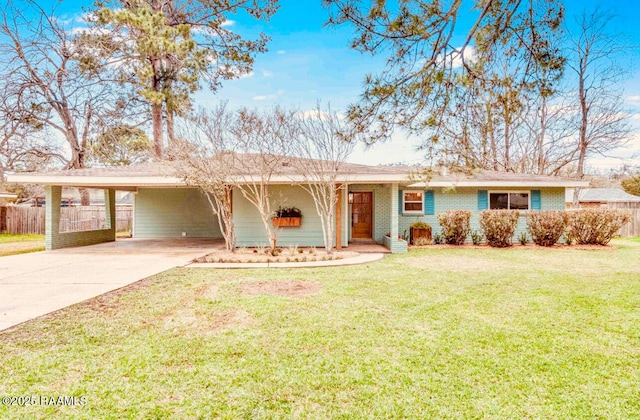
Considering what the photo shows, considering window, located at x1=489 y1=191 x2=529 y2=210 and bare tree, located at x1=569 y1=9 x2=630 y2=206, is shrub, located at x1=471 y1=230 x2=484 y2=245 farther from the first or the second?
bare tree, located at x1=569 y1=9 x2=630 y2=206

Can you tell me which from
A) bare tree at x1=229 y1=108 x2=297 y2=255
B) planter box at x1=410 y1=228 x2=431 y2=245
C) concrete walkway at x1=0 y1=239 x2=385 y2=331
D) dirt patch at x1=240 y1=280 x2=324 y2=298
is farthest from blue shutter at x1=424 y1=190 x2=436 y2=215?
dirt patch at x1=240 y1=280 x2=324 y2=298

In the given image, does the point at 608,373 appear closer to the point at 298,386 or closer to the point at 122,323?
the point at 298,386

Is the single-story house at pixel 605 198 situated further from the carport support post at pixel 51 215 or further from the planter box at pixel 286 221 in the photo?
the carport support post at pixel 51 215

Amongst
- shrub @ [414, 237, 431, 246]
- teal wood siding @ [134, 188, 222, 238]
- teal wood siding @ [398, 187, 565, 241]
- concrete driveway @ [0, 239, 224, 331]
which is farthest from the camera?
teal wood siding @ [134, 188, 222, 238]

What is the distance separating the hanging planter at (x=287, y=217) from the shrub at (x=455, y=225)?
5.03 m

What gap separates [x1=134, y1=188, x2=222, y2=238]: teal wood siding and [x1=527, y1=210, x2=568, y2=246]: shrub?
41.2 feet

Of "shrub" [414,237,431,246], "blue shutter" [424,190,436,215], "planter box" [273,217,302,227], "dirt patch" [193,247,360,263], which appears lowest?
"dirt patch" [193,247,360,263]

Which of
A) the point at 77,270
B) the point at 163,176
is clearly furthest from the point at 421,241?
the point at 77,270

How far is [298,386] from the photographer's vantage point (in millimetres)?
2861

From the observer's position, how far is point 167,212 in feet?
49.5

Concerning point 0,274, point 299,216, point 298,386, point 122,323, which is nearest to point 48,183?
point 0,274

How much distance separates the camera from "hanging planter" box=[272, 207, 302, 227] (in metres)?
11.7

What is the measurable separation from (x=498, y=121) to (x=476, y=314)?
2881 millimetres

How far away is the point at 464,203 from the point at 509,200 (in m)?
1.71
